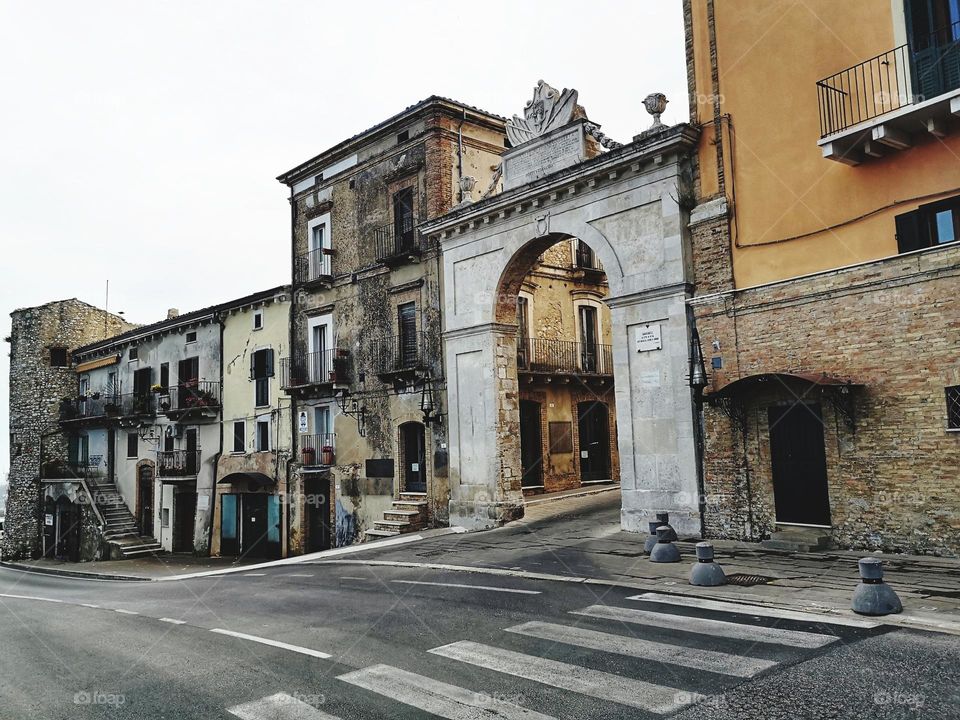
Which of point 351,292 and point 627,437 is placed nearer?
point 627,437

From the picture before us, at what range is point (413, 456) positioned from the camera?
21984 mm

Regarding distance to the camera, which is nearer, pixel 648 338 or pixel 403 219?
pixel 648 338

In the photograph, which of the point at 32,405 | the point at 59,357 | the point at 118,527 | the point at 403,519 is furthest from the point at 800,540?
the point at 32,405

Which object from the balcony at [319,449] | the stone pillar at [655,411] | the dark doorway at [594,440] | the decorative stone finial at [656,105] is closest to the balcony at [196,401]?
the balcony at [319,449]

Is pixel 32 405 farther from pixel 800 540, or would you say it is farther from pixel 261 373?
pixel 800 540

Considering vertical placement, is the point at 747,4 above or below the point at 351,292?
above

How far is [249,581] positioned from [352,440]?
921cm

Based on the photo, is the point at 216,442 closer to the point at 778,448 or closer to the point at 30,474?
the point at 30,474

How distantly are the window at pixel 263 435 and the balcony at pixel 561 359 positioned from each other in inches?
389

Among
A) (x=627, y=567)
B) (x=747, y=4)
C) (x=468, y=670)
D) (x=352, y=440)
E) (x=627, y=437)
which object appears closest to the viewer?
(x=468, y=670)

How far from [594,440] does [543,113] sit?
12.2m

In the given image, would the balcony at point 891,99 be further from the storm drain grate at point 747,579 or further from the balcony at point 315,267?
the balcony at point 315,267

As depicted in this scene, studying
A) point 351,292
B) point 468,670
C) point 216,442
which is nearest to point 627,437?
point 468,670

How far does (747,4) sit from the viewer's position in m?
14.1
